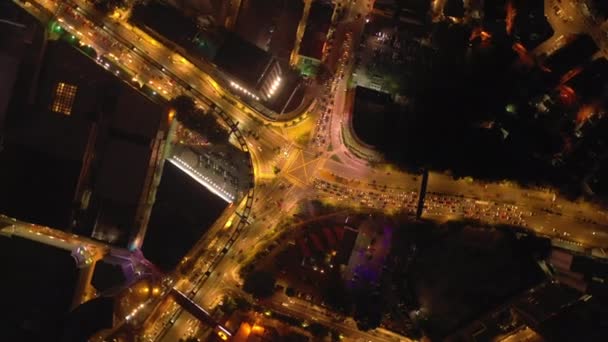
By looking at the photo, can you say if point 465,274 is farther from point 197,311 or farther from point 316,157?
point 197,311

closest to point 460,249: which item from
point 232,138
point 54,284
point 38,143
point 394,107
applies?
point 394,107

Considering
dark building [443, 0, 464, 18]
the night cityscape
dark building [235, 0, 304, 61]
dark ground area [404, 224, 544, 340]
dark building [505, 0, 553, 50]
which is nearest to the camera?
the night cityscape

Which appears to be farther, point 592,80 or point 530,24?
point 530,24

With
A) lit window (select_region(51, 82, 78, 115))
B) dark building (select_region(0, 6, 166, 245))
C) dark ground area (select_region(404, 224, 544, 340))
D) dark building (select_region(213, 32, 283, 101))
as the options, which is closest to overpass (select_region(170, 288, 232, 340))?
dark building (select_region(0, 6, 166, 245))

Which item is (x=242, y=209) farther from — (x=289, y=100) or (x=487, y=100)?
(x=487, y=100)

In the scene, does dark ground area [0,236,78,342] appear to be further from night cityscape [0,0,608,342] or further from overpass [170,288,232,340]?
overpass [170,288,232,340]

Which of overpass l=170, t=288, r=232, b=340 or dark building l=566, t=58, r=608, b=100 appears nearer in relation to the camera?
overpass l=170, t=288, r=232, b=340

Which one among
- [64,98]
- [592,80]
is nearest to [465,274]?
[592,80]
